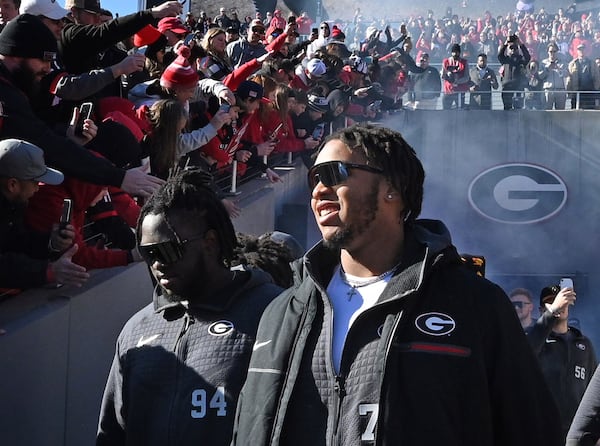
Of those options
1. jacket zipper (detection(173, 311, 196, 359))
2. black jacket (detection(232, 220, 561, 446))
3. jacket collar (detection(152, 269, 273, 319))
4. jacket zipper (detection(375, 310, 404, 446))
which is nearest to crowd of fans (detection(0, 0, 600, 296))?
jacket collar (detection(152, 269, 273, 319))

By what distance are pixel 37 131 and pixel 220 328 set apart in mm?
2195

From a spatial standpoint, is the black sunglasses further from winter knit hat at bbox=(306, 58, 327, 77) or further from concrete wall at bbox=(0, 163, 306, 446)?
winter knit hat at bbox=(306, 58, 327, 77)

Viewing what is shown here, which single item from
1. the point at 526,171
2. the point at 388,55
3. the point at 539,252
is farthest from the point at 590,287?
the point at 388,55

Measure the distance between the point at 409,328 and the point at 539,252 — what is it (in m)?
18.2

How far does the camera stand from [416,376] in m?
2.53

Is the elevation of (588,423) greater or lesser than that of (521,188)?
greater

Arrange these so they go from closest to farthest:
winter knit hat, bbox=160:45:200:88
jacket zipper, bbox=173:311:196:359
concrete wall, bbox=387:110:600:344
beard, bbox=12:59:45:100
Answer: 1. jacket zipper, bbox=173:311:196:359
2. beard, bbox=12:59:45:100
3. winter knit hat, bbox=160:45:200:88
4. concrete wall, bbox=387:110:600:344

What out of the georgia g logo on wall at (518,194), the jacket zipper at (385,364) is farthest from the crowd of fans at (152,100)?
the georgia g logo on wall at (518,194)

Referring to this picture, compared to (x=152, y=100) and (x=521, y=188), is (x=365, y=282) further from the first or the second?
(x=521, y=188)

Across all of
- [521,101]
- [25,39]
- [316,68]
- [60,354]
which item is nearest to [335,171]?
[60,354]

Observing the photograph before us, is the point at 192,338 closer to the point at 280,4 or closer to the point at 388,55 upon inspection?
the point at 388,55

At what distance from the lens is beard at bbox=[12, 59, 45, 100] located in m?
5.31

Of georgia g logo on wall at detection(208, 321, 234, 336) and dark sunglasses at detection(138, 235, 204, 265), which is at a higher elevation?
dark sunglasses at detection(138, 235, 204, 265)

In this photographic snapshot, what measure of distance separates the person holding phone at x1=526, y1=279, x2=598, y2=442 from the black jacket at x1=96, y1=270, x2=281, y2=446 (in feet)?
11.4
